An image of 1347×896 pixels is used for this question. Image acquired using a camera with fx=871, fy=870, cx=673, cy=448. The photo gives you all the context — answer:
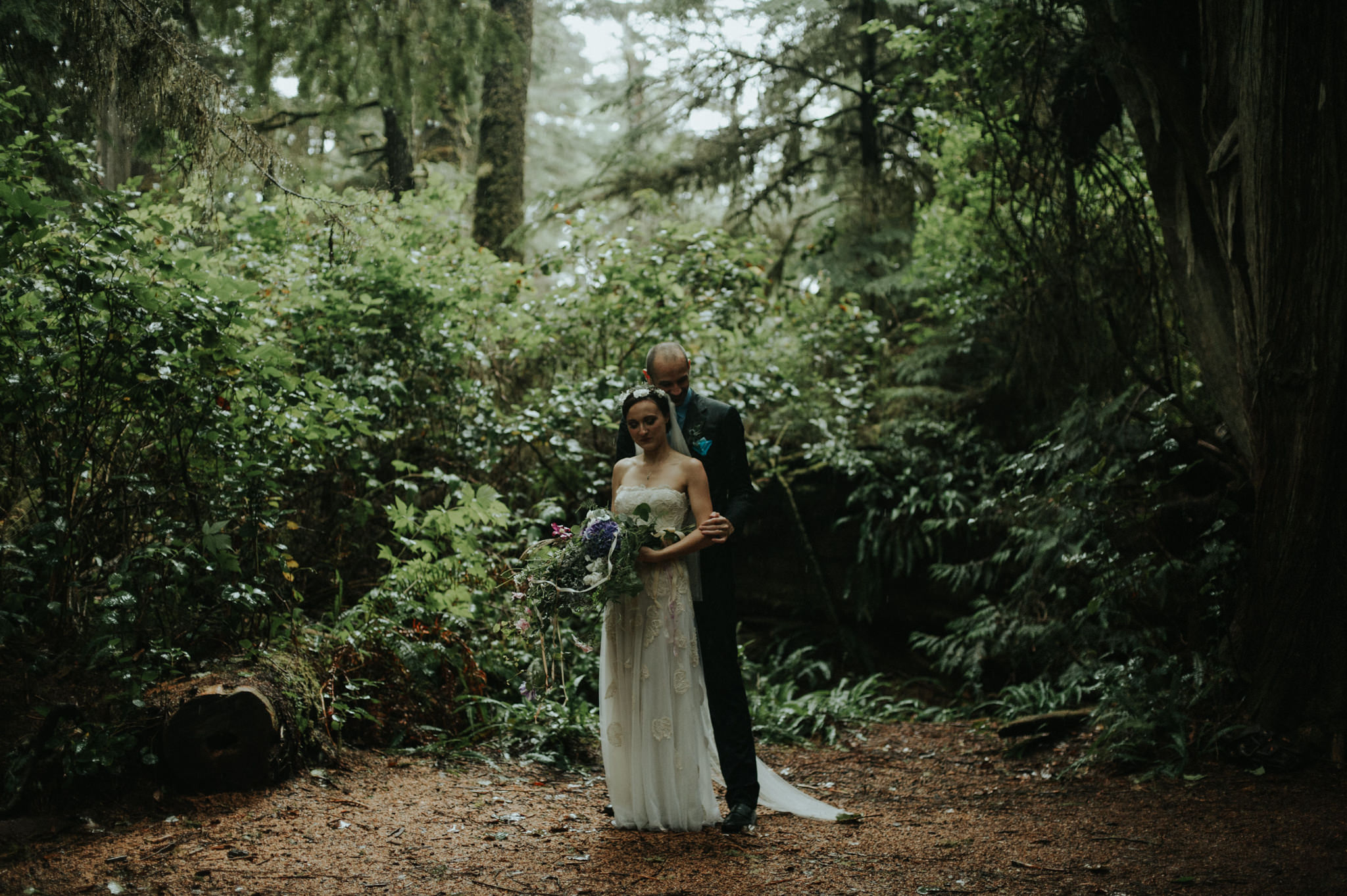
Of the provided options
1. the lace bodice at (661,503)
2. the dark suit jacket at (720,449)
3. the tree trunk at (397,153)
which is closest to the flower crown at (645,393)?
the dark suit jacket at (720,449)

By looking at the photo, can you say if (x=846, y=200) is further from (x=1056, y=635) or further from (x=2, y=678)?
(x=2, y=678)

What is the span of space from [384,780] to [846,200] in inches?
382

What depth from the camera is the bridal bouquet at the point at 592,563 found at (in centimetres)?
406

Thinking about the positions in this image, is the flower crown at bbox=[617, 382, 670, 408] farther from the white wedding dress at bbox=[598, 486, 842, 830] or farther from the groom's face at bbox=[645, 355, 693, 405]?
the white wedding dress at bbox=[598, 486, 842, 830]

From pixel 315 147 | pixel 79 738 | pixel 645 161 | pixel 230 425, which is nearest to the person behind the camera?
pixel 79 738

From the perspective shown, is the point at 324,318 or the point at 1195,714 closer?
the point at 1195,714

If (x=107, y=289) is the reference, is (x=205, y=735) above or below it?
below

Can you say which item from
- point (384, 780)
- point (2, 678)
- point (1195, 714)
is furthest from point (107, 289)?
point (1195, 714)

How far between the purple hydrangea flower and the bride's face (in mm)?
444

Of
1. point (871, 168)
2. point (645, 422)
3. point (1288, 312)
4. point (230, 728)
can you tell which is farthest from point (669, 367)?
point (871, 168)

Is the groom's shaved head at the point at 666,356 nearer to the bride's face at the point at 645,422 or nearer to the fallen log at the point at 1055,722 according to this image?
the bride's face at the point at 645,422

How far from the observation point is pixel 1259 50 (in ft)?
16.0

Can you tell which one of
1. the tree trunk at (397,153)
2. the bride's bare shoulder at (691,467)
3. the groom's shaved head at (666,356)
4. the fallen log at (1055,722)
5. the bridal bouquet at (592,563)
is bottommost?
the fallen log at (1055,722)

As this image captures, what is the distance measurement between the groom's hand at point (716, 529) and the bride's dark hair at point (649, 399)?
22.3 inches
